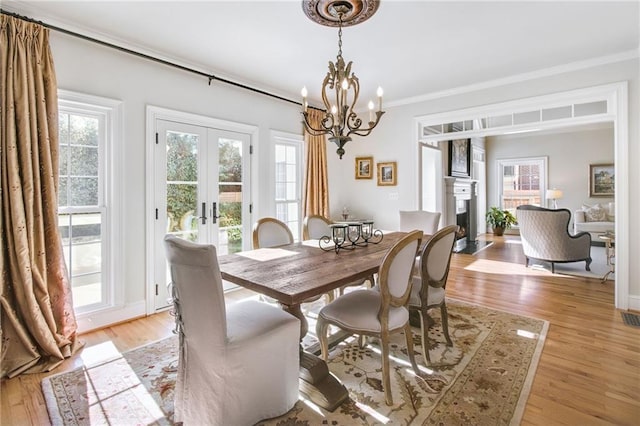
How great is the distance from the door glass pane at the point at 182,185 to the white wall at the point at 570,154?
8.23m

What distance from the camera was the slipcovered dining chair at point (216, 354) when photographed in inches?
58.5

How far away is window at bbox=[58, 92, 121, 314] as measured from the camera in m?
2.67

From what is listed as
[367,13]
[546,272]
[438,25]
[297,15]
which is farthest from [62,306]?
[546,272]

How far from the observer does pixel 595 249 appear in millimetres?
6512

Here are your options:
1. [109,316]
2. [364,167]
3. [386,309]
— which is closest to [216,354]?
[386,309]

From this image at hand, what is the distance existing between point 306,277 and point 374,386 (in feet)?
2.76

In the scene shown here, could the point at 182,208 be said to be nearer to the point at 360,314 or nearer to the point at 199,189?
the point at 199,189

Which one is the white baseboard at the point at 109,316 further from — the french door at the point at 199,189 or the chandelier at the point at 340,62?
the chandelier at the point at 340,62

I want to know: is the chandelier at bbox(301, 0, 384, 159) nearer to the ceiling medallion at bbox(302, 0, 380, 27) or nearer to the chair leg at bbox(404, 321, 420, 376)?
the ceiling medallion at bbox(302, 0, 380, 27)

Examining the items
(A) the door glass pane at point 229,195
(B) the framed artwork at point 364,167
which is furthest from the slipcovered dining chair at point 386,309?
(B) the framed artwork at point 364,167

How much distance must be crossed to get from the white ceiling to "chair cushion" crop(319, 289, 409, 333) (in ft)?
6.79

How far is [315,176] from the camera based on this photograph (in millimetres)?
4742

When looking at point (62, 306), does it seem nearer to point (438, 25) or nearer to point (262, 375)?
point (262, 375)

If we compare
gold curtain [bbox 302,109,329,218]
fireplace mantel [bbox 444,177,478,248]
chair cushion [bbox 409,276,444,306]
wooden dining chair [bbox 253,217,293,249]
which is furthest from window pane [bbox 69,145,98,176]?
fireplace mantel [bbox 444,177,478,248]
